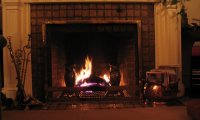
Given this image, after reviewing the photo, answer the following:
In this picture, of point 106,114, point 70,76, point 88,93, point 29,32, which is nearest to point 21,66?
point 29,32

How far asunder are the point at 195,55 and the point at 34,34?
198 centimetres

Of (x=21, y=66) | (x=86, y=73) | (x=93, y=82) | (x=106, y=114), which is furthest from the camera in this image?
(x=86, y=73)

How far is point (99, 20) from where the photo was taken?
461cm

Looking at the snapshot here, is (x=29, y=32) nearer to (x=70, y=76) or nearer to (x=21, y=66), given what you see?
(x=21, y=66)

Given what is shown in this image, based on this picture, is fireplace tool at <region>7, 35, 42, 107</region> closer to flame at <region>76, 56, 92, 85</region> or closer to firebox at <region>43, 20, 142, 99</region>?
firebox at <region>43, 20, 142, 99</region>

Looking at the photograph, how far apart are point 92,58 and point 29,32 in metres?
0.94

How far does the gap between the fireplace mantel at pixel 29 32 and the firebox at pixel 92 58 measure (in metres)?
0.25

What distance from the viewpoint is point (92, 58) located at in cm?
508

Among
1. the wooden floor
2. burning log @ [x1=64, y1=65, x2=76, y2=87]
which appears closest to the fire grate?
burning log @ [x1=64, y1=65, x2=76, y2=87]

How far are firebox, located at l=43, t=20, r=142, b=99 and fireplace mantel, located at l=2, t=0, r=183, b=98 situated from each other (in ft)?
0.80

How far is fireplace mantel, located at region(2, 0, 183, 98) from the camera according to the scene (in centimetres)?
455

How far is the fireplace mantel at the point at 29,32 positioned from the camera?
14.9ft

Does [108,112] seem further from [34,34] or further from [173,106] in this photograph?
[34,34]

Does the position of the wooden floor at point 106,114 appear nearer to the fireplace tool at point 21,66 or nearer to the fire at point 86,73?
the fireplace tool at point 21,66
